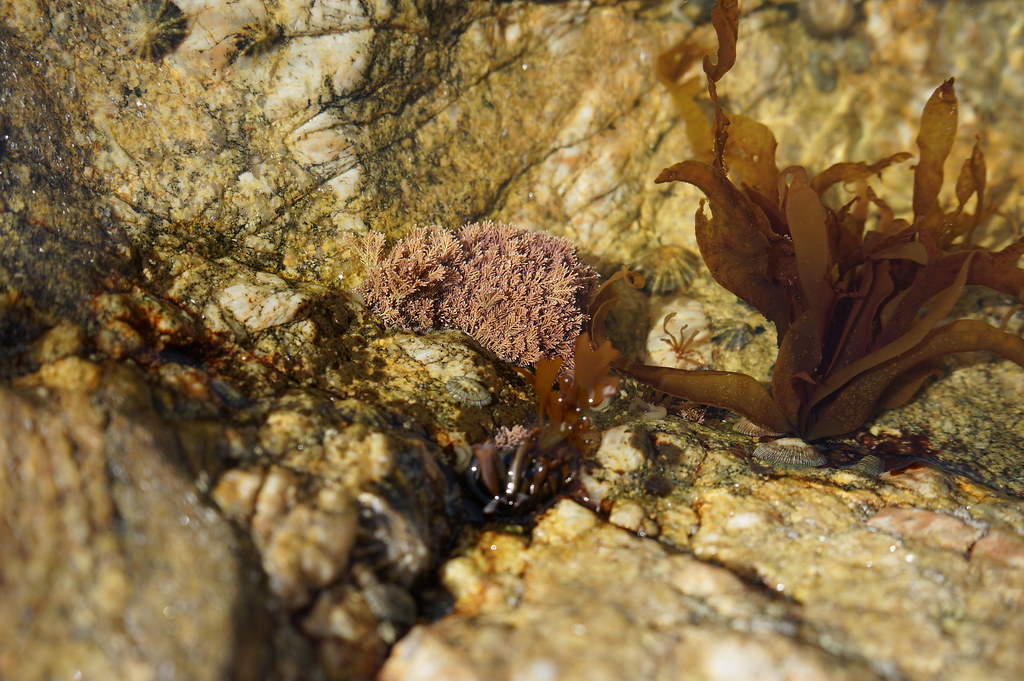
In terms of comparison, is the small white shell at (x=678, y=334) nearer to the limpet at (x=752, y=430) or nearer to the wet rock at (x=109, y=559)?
the limpet at (x=752, y=430)

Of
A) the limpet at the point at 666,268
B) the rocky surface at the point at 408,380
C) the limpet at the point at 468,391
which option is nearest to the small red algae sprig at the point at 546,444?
the rocky surface at the point at 408,380

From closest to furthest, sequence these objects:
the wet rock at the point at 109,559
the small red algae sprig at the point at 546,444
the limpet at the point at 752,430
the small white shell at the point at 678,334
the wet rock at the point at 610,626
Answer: the wet rock at the point at 109,559
the wet rock at the point at 610,626
the small red algae sprig at the point at 546,444
the limpet at the point at 752,430
the small white shell at the point at 678,334

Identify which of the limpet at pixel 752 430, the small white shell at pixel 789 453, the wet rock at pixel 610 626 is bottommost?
the wet rock at pixel 610 626

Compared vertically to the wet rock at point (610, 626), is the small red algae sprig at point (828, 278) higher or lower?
higher

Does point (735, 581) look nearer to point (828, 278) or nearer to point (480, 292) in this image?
point (480, 292)

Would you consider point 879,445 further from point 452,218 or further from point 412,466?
point 452,218

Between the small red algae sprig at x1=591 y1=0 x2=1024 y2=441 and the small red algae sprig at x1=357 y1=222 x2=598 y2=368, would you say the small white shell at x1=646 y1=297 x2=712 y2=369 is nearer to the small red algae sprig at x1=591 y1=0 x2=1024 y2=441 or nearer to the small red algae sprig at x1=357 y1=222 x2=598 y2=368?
the small red algae sprig at x1=591 y1=0 x2=1024 y2=441
